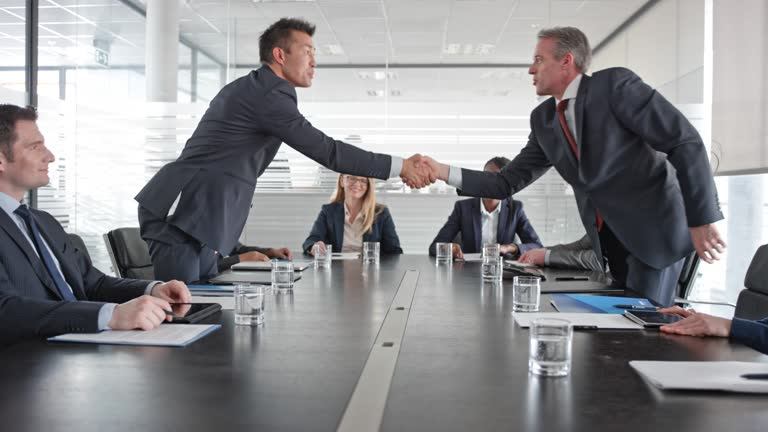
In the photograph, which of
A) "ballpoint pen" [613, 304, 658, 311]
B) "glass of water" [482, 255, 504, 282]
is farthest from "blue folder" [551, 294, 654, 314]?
"glass of water" [482, 255, 504, 282]

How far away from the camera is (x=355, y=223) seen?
176 inches

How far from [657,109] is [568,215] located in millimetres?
3881

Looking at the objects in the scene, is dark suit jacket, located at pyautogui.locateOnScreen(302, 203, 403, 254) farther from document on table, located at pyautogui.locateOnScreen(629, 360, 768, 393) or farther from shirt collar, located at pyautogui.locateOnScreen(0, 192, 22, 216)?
document on table, located at pyautogui.locateOnScreen(629, 360, 768, 393)

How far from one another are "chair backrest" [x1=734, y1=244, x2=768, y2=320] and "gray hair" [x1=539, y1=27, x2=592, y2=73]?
100cm

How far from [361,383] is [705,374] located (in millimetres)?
544

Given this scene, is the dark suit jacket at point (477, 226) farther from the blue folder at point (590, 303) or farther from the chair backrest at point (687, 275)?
the blue folder at point (590, 303)

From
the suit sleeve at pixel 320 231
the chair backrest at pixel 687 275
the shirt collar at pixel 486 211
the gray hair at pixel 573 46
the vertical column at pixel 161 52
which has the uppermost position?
the vertical column at pixel 161 52

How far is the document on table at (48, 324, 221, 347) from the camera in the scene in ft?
4.40

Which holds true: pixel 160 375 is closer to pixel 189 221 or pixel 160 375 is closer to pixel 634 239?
pixel 189 221

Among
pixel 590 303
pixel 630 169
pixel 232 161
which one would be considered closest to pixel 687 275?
pixel 630 169

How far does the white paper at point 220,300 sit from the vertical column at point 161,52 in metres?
4.52

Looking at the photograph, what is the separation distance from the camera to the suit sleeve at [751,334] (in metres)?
1.39

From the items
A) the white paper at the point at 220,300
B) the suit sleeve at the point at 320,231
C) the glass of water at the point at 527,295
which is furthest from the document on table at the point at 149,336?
the suit sleeve at the point at 320,231

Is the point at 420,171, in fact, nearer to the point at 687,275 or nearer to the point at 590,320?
the point at 687,275
